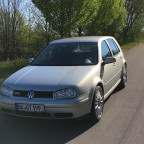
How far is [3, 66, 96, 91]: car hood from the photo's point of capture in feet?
12.1

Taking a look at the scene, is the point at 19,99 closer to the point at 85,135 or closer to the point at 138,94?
the point at 85,135

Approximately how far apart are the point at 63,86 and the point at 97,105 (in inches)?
36.8

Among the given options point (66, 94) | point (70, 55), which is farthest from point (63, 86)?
point (70, 55)

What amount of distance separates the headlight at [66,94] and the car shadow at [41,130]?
0.41m

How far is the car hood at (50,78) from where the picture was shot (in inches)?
145

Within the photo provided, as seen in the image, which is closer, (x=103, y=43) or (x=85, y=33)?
(x=103, y=43)

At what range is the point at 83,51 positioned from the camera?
501 cm

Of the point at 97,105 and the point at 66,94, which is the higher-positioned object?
the point at 66,94

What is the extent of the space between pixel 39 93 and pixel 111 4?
19.3 m

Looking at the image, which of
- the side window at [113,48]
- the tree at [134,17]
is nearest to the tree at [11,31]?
the side window at [113,48]

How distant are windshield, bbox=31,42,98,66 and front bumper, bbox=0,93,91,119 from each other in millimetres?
1191

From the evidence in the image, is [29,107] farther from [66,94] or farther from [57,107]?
[66,94]

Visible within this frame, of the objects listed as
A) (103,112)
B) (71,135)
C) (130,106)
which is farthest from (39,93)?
(130,106)

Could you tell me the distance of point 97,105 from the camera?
423 centimetres
